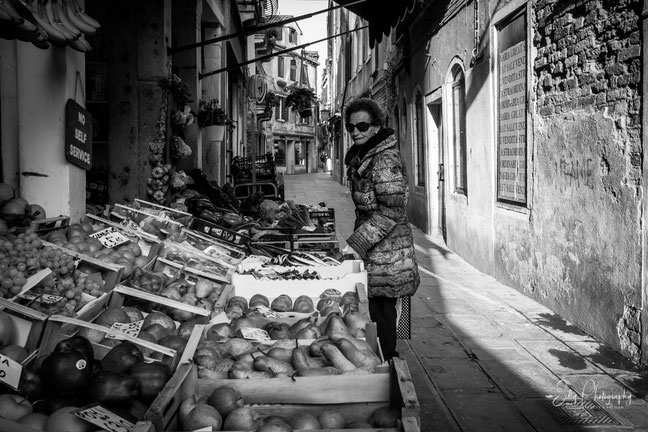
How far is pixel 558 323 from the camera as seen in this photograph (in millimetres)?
6160

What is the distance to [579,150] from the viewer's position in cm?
588

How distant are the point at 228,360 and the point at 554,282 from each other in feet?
15.0

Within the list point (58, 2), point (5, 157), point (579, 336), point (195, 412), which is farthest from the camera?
point (579, 336)

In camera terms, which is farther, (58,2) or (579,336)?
(579,336)

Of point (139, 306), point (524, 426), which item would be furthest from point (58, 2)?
point (524, 426)

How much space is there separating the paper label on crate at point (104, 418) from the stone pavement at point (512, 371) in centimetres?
225

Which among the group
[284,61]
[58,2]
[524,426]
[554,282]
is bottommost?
[524,426]

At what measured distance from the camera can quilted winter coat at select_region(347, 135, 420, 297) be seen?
3.84 metres

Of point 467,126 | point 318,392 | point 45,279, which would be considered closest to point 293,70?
point 467,126

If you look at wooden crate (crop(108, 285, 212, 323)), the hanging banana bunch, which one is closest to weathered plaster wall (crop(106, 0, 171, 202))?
the hanging banana bunch

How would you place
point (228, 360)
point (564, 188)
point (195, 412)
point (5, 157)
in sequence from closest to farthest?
1. point (195, 412)
2. point (228, 360)
3. point (5, 157)
4. point (564, 188)

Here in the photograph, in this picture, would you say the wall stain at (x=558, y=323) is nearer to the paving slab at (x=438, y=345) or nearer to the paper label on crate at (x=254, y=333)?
the paving slab at (x=438, y=345)

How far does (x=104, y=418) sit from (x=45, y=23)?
2.91m

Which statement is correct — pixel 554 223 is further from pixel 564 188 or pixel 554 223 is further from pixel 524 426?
pixel 524 426
